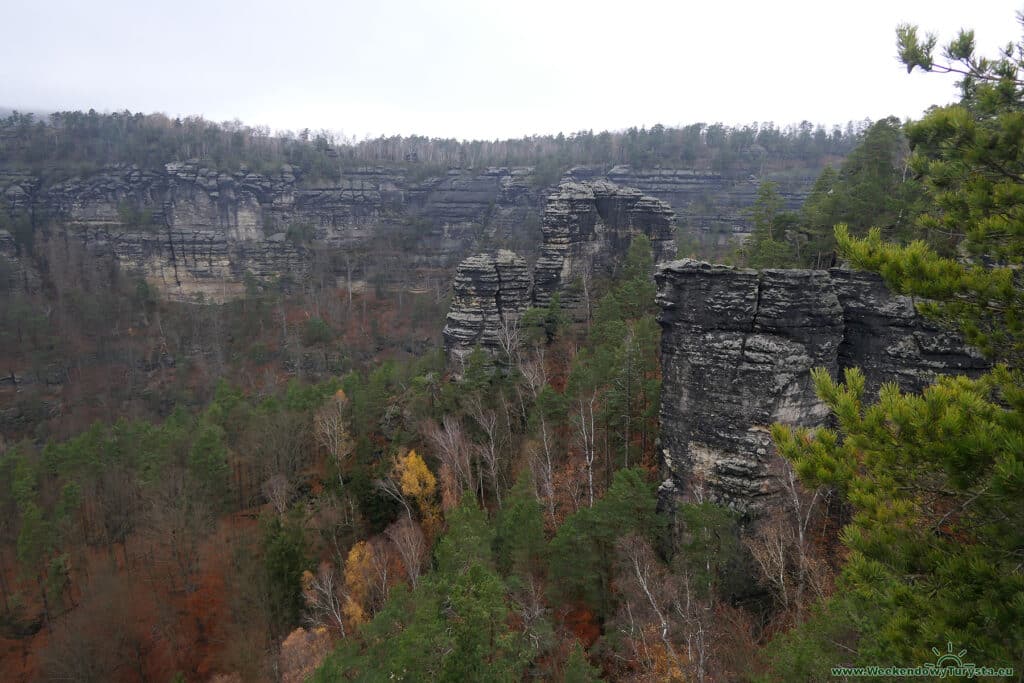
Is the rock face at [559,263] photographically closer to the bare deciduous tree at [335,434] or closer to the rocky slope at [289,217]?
the bare deciduous tree at [335,434]

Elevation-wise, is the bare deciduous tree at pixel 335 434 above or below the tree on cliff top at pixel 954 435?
below

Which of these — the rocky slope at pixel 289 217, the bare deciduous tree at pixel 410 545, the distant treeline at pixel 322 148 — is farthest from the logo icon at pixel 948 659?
the distant treeline at pixel 322 148

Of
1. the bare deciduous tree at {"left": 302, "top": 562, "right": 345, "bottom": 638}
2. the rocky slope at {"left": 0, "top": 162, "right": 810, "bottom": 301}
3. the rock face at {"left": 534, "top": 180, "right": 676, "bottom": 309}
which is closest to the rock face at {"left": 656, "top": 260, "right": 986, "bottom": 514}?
the bare deciduous tree at {"left": 302, "top": 562, "right": 345, "bottom": 638}

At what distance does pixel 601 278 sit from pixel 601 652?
92.6 feet

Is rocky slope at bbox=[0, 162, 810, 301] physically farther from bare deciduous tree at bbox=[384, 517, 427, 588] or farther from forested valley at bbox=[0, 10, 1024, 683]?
bare deciduous tree at bbox=[384, 517, 427, 588]

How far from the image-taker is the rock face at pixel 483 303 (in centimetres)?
3638

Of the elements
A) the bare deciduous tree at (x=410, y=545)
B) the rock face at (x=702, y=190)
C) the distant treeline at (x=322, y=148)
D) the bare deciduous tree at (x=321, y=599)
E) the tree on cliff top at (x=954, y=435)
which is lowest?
the bare deciduous tree at (x=321, y=599)

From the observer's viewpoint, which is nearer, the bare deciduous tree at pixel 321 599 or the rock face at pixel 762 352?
the rock face at pixel 762 352

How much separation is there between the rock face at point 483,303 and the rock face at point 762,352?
721 inches

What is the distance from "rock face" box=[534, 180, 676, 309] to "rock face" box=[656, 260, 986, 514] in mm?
18996

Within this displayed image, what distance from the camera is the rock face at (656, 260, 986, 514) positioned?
57.3ft

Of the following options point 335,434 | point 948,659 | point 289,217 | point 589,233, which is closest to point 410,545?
point 335,434

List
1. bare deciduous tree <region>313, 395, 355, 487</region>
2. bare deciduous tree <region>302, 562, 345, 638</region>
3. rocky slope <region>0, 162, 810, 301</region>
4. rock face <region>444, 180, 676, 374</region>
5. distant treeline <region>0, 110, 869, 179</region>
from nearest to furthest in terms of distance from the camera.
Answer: bare deciduous tree <region>302, 562, 345, 638</region>
bare deciduous tree <region>313, 395, 355, 487</region>
rock face <region>444, 180, 676, 374</region>
rocky slope <region>0, 162, 810, 301</region>
distant treeline <region>0, 110, 869, 179</region>

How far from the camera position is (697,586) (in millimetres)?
14125
